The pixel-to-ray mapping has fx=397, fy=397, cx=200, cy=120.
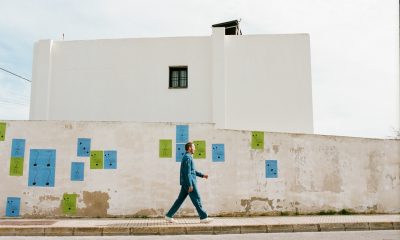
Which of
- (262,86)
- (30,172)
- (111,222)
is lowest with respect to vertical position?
(111,222)

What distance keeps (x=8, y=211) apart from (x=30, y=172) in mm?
1045

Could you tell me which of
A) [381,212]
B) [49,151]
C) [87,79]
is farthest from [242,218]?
[87,79]

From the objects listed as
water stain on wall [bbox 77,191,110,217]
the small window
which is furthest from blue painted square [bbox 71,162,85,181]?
the small window

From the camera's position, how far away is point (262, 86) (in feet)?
53.5

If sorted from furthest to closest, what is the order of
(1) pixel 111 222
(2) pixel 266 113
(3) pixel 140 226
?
1. (2) pixel 266 113
2. (1) pixel 111 222
3. (3) pixel 140 226

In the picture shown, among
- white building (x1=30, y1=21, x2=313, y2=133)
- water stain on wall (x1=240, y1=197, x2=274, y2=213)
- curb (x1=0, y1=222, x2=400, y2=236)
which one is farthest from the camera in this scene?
white building (x1=30, y1=21, x2=313, y2=133)

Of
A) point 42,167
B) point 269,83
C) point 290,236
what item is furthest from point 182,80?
point 290,236

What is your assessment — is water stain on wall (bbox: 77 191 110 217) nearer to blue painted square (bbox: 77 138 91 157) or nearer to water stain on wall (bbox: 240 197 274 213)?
blue painted square (bbox: 77 138 91 157)

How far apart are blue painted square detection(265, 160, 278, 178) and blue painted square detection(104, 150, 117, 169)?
3880 millimetres

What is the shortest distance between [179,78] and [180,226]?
974cm

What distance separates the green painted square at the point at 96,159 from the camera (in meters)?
9.91

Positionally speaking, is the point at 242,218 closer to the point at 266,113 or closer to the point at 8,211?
the point at 8,211

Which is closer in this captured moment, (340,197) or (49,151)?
(49,151)

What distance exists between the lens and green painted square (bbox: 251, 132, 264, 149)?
10352 millimetres
